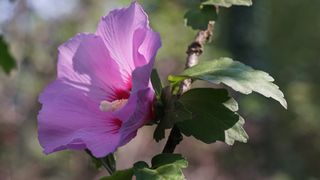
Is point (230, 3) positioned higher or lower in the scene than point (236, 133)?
higher

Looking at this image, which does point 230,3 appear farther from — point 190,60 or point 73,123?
point 73,123

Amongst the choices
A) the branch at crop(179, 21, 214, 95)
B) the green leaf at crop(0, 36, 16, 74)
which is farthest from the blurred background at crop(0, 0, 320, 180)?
the branch at crop(179, 21, 214, 95)

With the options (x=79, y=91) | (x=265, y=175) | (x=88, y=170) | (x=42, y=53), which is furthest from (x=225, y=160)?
(x=79, y=91)

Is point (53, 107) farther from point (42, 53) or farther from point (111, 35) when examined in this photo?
point (42, 53)

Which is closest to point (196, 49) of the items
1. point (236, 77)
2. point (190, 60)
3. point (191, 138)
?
point (190, 60)

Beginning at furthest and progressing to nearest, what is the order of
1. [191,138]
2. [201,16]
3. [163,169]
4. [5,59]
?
[191,138], [5,59], [201,16], [163,169]

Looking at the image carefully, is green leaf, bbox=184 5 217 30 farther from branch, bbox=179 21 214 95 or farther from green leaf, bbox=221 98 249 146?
green leaf, bbox=221 98 249 146
